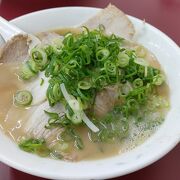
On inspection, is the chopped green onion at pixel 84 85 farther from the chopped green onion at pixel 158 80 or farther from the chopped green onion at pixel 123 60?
the chopped green onion at pixel 158 80

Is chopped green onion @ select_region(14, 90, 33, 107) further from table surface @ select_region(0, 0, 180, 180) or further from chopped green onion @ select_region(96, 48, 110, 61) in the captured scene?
table surface @ select_region(0, 0, 180, 180)

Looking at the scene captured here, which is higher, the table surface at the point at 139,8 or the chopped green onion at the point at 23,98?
the chopped green onion at the point at 23,98

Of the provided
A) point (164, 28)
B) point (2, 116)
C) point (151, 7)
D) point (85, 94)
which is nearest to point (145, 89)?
point (85, 94)

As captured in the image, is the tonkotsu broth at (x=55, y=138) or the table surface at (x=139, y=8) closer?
the tonkotsu broth at (x=55, y=138)

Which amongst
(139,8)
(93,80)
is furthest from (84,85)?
(139,8)

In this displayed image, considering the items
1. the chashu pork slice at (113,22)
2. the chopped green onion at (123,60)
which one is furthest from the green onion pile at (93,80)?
the chashu pork slice at (113,22)

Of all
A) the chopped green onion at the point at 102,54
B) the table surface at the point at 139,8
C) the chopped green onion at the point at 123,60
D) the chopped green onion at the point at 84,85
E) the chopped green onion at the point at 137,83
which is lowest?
the table surface at the point at 139,8

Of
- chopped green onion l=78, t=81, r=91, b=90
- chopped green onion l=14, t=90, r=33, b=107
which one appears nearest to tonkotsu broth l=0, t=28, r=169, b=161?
chopped green onion l=14, t=90, r=33, b=107
